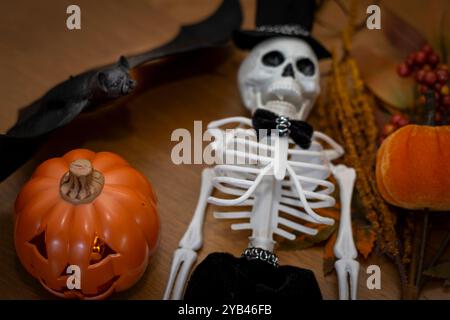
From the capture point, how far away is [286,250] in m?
1.32

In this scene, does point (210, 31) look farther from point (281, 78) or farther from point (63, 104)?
point (63, 104)

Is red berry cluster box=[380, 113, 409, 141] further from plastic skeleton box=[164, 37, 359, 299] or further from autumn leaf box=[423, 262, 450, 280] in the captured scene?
autumn leaf box=[423, 262, 450, 280]

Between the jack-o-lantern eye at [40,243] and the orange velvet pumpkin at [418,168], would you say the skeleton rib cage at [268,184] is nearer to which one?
the orange velvet pumpkin at [418,168]

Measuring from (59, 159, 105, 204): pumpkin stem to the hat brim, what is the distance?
540 mm

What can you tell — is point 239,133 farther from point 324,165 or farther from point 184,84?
point 184,84

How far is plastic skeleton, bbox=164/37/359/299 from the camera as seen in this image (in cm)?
122

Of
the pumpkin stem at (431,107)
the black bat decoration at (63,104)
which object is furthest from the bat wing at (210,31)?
the pumpkin stem at (431,107)

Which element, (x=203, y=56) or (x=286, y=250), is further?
(x=203, y=56)

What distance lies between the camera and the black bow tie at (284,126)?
1264mm

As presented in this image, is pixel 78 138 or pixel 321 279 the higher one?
pixel 78 138

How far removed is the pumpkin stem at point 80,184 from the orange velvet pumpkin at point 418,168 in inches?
23.7
